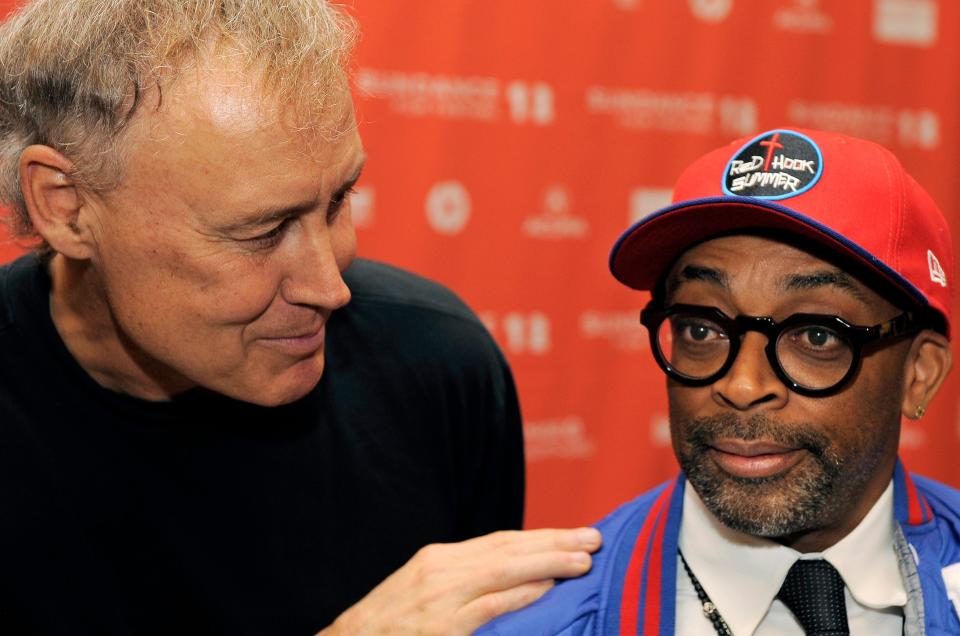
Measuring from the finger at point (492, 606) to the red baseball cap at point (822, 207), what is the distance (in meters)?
0.46

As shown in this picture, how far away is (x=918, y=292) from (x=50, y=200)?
40.6 inches

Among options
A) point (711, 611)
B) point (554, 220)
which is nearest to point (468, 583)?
point (711, 611)

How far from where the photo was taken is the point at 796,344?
1326mm

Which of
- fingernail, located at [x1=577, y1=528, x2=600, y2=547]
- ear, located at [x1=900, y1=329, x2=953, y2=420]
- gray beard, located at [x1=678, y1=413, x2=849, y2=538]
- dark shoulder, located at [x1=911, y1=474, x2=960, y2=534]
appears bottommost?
fingernail, located at [x1=577, y1=528, x2=600, y2=547]

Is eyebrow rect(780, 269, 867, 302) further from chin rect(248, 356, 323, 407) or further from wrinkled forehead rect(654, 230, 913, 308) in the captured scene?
chin rect(248, 356, 323, 407)

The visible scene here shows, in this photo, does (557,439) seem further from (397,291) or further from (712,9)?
(397,291)

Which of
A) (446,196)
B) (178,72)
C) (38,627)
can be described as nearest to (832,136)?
(178,72)

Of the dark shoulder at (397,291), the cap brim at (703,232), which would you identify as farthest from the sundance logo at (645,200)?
the cap brim at (703,232)

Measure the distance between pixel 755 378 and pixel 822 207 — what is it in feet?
0.70

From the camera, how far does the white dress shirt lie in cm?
137

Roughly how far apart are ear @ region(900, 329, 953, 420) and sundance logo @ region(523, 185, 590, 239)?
1876 millimetres

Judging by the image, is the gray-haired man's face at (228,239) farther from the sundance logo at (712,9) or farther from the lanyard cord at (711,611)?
the sundance logo at (712,9)

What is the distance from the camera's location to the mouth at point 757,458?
133 cm

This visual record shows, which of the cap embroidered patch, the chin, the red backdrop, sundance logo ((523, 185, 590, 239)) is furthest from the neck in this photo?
sundance logo ((523, 185, 590, 239))
